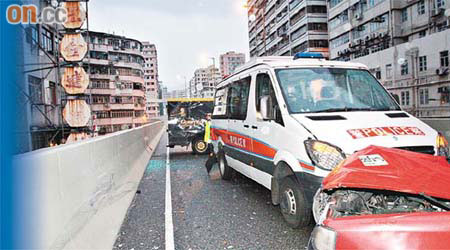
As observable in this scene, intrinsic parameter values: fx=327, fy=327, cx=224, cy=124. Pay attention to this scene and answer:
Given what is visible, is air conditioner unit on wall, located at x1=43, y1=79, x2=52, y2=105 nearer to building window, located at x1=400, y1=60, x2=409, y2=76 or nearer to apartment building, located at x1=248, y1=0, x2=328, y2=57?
apartment building, located at x1=248, y1=0, x2=328, y2=57

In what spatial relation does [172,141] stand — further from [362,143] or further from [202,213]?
[362,143]

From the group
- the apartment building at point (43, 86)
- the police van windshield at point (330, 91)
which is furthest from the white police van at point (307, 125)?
the apartment building at point (43, 86)

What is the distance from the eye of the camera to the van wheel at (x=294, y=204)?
4.29m

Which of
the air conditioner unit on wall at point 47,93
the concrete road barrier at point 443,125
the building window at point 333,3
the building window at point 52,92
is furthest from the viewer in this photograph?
the building window at point 333,3

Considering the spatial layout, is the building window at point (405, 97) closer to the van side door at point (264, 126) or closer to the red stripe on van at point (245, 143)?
the red stripe on van at point (245, 143)

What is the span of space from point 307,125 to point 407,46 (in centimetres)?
4171

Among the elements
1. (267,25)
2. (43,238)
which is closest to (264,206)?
(43,238)

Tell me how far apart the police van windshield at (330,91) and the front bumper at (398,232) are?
109 inches

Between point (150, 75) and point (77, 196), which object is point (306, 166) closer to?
point (77, 196)

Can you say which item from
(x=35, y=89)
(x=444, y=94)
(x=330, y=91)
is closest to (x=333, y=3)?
(x=444, y=94)

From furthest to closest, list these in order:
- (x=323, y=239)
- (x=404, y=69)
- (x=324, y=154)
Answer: (x=404, y=69) < (x=324, y=154) < (x=323, y=239)

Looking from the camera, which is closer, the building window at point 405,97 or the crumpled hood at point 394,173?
the crumpled hood at point 394,173

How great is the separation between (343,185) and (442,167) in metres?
0.86

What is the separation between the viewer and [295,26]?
68188mm
